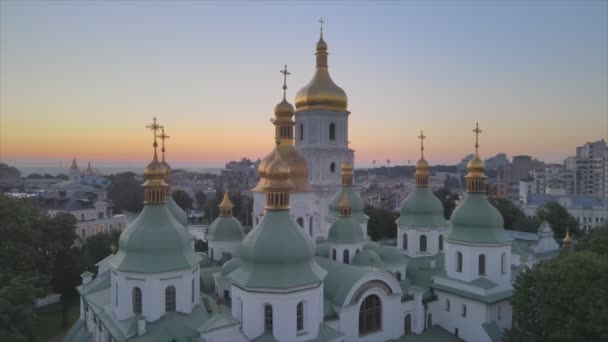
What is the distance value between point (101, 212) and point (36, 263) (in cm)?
2319

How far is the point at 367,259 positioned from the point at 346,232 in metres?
1.65

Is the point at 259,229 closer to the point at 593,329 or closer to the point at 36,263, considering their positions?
the point at 593,329

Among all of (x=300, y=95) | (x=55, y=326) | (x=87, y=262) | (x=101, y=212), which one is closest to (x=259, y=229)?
(x=300, y=95)

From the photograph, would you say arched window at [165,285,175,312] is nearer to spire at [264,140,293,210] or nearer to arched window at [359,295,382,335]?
spire at [264,140,293,210]

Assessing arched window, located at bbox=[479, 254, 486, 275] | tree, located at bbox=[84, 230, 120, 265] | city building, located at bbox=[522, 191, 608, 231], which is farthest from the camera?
city building, located at bbox=[522, 191, 608, 231]

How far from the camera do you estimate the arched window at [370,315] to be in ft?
59.6

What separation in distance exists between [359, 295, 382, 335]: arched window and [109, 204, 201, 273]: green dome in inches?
282

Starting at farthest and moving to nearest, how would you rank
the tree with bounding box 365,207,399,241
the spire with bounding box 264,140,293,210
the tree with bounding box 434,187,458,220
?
the tree with bounding box 434,187,458,220 < the tree with bounding box 365,207,399,241 < the spire with bounding box 264,140,293,210

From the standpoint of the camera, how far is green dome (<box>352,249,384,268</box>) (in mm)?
19984

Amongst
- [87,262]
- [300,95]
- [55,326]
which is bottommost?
[55,326]

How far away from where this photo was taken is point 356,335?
17.8m

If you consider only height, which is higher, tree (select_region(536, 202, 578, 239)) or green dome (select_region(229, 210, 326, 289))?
green dome (select_region(229, 210, 326, 289))

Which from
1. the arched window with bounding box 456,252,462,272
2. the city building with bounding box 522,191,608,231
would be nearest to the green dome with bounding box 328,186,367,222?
the arched window with bounding box 456,252,462,272

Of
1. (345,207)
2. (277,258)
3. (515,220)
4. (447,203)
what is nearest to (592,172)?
(447,203)
